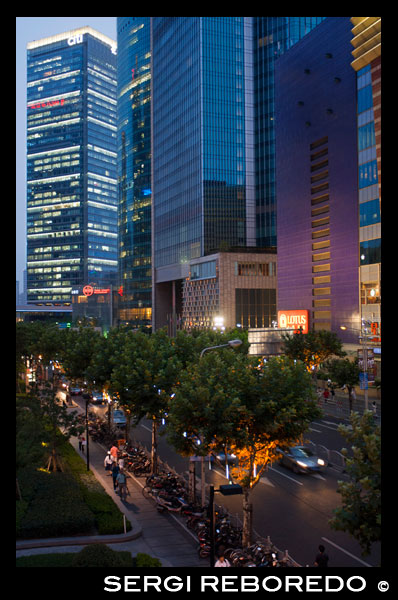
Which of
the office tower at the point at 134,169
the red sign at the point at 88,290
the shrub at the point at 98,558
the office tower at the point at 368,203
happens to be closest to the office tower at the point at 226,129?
the office tower at the point at 134,169

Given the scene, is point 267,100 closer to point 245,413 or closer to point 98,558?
point 245,413

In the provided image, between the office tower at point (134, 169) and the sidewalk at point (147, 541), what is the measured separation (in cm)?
12755

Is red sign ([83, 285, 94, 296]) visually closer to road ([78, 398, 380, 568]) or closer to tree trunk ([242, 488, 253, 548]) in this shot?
road ([78, 398, 380, 568])

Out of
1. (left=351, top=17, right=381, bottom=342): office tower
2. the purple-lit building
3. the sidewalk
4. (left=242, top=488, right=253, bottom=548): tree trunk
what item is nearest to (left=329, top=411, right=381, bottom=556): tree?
(left=242, top=488, right=253, bottom=548): tree trunk

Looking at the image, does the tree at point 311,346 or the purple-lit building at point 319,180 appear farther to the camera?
the purple-lit building at point 319,180

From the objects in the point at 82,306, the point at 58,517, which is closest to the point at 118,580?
the point at 58,517

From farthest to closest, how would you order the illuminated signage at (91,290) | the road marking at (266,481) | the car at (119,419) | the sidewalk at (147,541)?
the illuminated signage at (91,290) < the car at (119,419) < the road marking at (266,481) < the sidewalk at (147,541)

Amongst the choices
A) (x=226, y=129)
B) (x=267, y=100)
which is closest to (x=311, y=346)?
(x=226, y=129)

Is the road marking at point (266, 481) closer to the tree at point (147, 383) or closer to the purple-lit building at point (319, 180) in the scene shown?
the tree at point (147, 383)

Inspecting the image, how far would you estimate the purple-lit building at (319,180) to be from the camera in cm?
7075

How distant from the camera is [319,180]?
7819 cm

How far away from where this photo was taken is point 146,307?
504 ft

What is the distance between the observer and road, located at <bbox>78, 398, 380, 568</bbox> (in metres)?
20.2

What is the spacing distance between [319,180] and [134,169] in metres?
98.0
